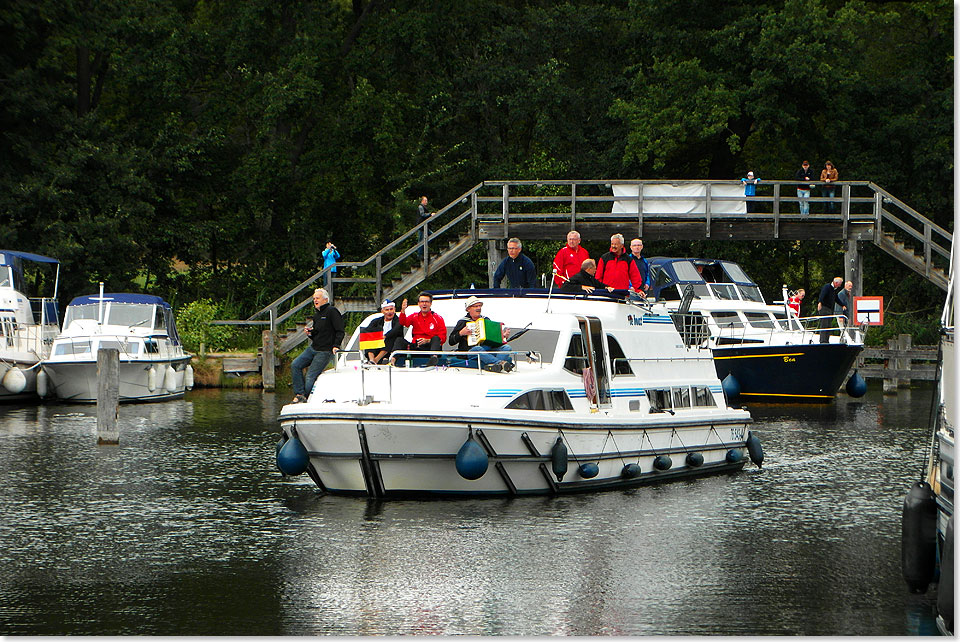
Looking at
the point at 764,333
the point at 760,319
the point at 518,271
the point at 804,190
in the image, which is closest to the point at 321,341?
the point at 518,271

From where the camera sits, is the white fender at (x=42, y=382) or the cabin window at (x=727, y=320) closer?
the white fender at (x=42, y=382)

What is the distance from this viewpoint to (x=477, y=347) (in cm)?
1566

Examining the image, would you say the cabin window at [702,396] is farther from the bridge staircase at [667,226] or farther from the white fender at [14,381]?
the white fender at [14,381]

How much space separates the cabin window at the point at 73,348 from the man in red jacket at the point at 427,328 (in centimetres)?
1612

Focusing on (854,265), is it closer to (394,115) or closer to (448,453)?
(394,115)

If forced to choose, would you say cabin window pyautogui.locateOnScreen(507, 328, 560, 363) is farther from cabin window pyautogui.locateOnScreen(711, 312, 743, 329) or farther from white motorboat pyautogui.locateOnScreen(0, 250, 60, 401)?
white motorboat pyautogui.locateOnScreen(0, 250, 60, 401)

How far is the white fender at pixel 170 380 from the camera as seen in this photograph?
101 ft

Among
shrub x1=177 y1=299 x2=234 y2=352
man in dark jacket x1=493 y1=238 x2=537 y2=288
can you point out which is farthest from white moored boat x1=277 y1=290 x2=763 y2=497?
shrub x1=177 y1=299 x2=234 y2=352

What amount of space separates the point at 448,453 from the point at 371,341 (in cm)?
197

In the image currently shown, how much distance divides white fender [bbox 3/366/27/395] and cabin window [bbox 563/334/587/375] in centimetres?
1734

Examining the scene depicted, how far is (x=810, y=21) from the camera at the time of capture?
40344mm

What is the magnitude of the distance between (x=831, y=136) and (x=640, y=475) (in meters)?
29.4

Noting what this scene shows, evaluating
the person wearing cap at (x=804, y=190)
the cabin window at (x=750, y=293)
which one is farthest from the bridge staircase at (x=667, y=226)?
the cabin window at (x=750, y=293)

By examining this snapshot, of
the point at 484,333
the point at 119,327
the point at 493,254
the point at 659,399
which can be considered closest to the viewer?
the point at 484,333
